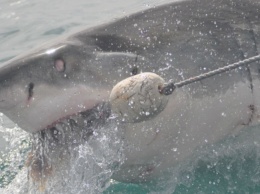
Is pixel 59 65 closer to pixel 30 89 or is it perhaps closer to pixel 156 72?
pixel 30 89

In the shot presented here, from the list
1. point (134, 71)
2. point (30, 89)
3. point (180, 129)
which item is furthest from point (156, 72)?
point (30, 89)

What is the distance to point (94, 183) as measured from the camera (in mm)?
2016

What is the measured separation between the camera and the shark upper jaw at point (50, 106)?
5.64ft

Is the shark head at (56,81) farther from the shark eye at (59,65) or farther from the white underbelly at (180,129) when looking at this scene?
the white underbelly at (180,129)

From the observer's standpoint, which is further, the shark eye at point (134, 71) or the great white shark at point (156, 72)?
the shark eye at point (134, 71)

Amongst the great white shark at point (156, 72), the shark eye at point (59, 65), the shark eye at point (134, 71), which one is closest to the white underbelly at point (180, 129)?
the great white shark at point (156, 72)

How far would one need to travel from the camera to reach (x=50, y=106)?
5.67ft

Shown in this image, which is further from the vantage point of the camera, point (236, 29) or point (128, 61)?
point (236, 29)

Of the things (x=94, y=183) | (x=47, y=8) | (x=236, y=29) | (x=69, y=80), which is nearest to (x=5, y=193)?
(x=94, y=183)

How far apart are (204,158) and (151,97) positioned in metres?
0.48

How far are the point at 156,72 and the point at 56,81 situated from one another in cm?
34

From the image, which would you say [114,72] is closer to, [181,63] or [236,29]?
[181,63]

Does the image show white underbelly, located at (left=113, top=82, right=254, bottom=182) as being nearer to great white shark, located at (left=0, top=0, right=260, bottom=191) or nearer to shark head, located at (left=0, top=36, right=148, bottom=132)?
great white shark, located at (left=0, top=0, right=260, bottom=191)

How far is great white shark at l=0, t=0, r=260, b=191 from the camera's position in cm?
176
